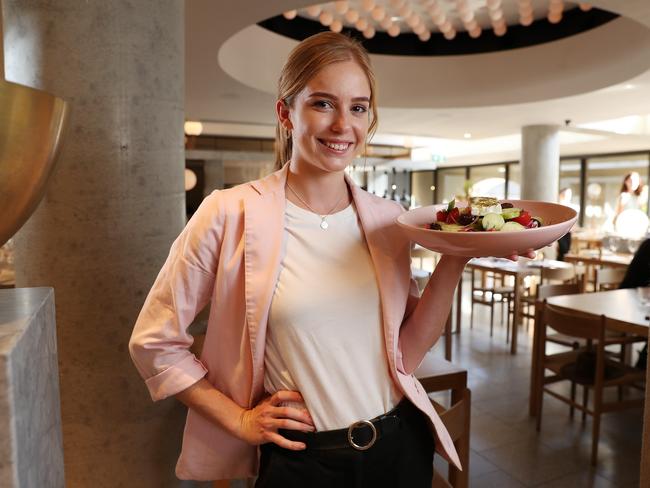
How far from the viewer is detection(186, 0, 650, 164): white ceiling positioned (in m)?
3.85

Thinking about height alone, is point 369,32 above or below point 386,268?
above

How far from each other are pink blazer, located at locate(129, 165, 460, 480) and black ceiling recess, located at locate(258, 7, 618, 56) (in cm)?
441

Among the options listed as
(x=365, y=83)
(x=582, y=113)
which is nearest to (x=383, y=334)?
(x=365, y=83)

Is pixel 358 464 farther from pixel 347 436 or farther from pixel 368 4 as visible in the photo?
pixel 368 4

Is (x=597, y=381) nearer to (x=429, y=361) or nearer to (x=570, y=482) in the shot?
(x=570, y=482)

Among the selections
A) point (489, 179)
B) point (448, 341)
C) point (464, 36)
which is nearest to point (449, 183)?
point (489, 179)

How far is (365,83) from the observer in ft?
3.51

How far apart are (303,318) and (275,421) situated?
21 centimetres

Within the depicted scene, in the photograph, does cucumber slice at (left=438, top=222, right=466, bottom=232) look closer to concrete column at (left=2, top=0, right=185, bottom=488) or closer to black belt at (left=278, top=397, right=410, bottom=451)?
black belt at (left=278, top=397, right=410, bottom=451)

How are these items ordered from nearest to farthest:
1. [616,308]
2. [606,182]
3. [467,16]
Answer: [616,308], [467,16], [606,182]

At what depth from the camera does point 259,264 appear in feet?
3.39

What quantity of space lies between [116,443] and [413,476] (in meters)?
1.02

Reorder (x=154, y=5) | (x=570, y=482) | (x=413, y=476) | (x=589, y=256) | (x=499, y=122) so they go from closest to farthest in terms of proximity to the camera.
Result: (x=413, y=476)
(x=154, y=5)
(x=570, y=482)
(x=589, y=256)
(x=499, y=122)

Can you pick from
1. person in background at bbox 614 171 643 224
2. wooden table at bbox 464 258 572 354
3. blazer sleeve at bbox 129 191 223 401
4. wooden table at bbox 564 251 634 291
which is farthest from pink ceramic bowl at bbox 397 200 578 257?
person in background at bbox 614 171 643 224
